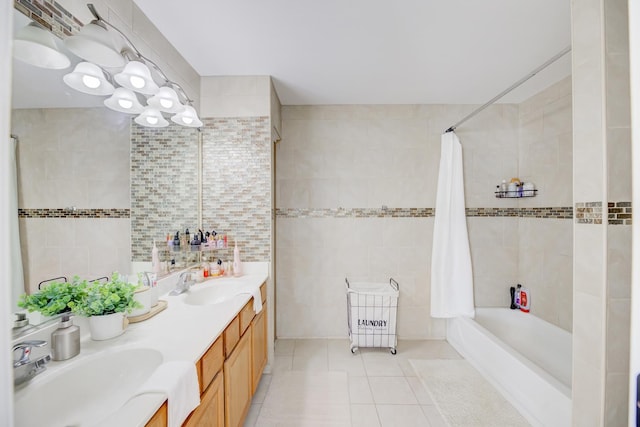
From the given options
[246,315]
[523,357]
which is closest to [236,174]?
[246,315]

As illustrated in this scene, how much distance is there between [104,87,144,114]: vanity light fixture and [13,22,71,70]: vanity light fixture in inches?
10.5

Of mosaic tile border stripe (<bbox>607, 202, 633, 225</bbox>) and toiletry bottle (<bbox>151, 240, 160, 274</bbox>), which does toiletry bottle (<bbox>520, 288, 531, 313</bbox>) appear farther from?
toiletry bottle (<bbox>151, 240, 160, 274</bbox>)

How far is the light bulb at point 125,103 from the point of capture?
142cm

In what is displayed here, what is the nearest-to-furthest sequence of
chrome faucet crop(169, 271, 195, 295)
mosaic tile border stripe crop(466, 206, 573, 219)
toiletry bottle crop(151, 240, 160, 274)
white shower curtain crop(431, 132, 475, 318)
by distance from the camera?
1. toiletry bottle crop(151, 240, 160, 274)
2. chrome faucet crop(169, 271, 195, 295)
3. mosaic tile border stripe crop(466, 206, 573, 219)
4. white shower curtain crop(431, 132, 475, 318)

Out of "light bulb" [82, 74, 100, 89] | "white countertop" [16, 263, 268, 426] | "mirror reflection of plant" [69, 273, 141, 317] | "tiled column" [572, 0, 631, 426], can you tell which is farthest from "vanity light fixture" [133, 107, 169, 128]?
"tiled column" [572, 0, 631, 426]

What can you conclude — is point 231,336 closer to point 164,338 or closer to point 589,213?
point 164,338

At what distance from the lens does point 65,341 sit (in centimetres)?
99

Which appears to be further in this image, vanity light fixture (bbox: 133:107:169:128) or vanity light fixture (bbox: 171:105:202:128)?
vanity light fixture (bbox: 171:105:202:128)

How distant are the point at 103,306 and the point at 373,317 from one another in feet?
7.08

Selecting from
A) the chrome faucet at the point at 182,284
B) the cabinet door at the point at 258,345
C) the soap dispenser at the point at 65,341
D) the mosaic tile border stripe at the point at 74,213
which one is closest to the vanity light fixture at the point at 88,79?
the mosaic tile border stripe at the point at 74,213

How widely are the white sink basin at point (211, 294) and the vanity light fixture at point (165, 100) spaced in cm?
124

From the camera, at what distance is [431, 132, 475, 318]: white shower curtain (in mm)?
2762

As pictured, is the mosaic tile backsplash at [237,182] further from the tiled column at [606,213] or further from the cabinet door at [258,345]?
the tiled column at [606,213]

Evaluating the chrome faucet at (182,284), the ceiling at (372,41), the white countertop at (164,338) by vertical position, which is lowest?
the white countertop at (164,338)
